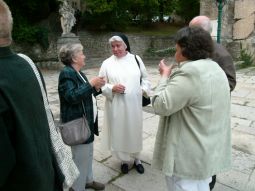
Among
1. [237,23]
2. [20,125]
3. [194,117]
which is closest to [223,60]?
[194,117]

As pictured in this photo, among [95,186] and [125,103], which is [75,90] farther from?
[95,186]

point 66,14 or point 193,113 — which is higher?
point 66,14

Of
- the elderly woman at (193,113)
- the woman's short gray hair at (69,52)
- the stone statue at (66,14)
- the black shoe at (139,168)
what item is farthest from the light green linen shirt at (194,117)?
the stone statue at (66,14)

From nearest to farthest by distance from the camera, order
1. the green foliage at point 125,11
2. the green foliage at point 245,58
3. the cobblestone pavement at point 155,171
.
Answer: the cobblestone pavement at point 155,171
the green foliage at point 245,58
the green foliage at point 125,11

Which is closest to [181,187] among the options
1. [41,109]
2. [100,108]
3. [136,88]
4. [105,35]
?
[41,109]

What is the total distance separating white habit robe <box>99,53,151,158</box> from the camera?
3.45 metres

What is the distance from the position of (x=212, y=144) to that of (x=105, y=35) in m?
15.0

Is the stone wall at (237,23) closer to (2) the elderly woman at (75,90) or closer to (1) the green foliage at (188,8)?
(1) the green foliage at (188,8)

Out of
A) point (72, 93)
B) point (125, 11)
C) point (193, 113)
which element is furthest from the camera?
point (125, 11)

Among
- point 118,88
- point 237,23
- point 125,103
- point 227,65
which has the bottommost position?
point 125,103

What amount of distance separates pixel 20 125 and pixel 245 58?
13.0 metres

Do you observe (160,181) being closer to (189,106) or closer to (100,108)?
(189,106)

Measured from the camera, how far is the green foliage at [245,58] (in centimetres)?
1288

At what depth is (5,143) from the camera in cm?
147
